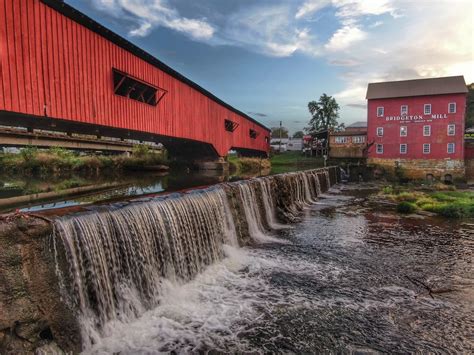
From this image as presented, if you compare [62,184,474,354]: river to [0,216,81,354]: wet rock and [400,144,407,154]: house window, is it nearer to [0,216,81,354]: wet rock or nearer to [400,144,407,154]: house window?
[0,216,81,354]: wet rock

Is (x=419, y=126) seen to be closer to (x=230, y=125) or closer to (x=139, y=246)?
(x=230, y=125)

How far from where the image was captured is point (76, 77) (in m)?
11.1

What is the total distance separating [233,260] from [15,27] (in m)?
9.08

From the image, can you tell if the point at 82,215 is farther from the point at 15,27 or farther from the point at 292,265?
the point at 15,27

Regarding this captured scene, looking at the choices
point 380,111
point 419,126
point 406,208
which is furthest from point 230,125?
point 419,126

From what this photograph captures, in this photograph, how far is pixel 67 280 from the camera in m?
4.29

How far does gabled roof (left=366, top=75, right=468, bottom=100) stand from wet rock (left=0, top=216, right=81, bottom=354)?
1504 inches

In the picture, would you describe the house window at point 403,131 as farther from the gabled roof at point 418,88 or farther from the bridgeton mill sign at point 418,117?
the gabled roof at point 418,88

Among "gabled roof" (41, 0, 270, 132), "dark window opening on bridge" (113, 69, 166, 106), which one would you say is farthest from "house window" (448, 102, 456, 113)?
"dark window opening on bridge" (113, 69, 166, 106)

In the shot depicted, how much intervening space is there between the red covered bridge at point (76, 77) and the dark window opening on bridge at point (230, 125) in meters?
8.70

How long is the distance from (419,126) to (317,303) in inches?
1383

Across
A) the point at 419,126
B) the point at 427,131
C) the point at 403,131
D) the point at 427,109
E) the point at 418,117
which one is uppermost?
the point at 427,109

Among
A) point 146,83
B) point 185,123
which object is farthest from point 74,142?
point 146,83

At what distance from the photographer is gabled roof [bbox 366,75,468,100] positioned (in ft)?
108
